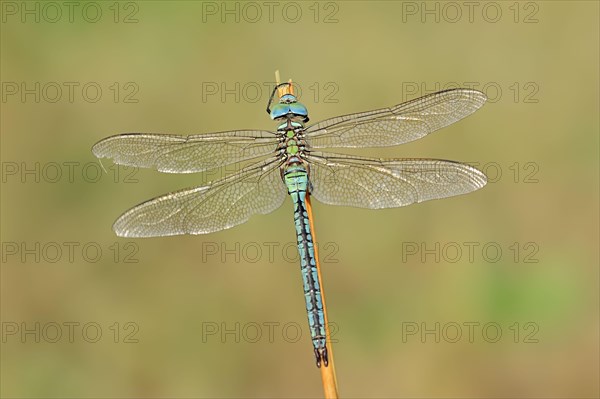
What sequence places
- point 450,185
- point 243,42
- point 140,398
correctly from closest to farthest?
point 450,185 < point 140,398 < point 243,42

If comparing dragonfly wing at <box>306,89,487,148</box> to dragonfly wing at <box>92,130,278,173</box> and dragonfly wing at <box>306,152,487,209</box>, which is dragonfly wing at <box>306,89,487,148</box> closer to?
dragonfly wing at <box>306,152,487,209</box>

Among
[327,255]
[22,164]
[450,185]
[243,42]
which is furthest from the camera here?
[243,42]

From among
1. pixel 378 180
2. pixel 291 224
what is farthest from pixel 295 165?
pixel 291 224

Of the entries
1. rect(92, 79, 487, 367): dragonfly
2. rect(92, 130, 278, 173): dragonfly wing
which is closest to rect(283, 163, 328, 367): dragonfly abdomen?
rect(92, 79, 487, 367): dragonfly

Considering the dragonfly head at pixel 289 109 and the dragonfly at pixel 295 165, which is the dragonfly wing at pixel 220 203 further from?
the dragonfly head at pixel 289 109

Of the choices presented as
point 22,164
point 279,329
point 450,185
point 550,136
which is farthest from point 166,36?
point 450,185

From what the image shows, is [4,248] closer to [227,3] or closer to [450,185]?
[227,3]

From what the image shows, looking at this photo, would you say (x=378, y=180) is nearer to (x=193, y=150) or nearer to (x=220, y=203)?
(x=220, y=203)
